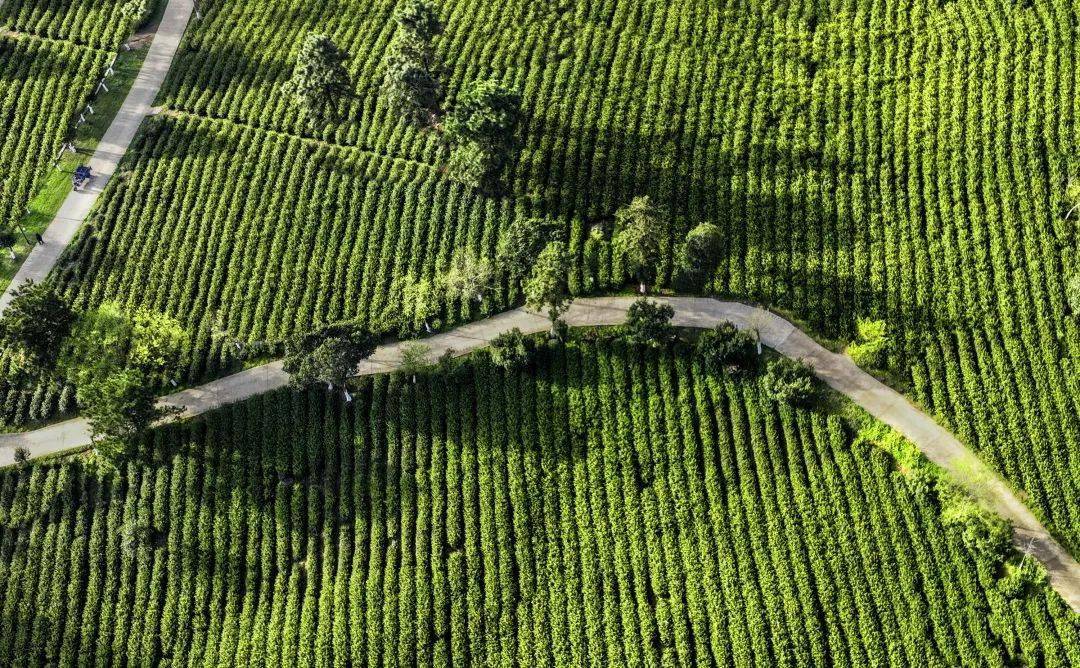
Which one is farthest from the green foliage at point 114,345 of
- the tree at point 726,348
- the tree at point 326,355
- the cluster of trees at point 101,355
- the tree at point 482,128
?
the tree at point 726,348

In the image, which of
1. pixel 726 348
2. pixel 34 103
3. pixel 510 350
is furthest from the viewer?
pixel 34 103

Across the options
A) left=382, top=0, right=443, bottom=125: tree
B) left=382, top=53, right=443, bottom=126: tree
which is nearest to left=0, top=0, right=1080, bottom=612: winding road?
left=382, top=53, right=443, bottom=126: tree

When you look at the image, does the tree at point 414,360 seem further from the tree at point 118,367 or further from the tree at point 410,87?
the tree at point 410,87

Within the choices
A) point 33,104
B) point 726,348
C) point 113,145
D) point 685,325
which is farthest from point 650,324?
point 33,104

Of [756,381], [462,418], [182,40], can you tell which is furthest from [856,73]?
[182,40]

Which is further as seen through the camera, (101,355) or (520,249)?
(520,249)

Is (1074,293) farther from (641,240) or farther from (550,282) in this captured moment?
(550,282)

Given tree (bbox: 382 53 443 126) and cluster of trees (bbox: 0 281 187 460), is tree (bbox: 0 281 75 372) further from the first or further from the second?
tree (bbox: 382 53 443 126)
